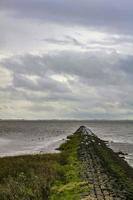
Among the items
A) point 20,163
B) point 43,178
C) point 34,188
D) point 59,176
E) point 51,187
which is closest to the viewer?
point 34,188

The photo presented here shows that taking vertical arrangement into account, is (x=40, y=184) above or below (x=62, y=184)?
above

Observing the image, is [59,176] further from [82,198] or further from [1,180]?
[82,198]

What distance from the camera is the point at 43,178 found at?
96.2ft

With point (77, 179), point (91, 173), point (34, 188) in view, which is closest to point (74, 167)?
point (91, 173)

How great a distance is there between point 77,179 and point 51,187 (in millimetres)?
3610

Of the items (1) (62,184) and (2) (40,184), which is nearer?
(2) (40,184)

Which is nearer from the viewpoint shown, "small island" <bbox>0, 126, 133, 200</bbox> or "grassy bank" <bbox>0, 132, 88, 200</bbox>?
"grassy bank" <bbox>0, 132, 88, 200</bbox>

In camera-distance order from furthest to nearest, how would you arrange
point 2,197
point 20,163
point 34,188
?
point 20,163
point 34,188
point 2,197

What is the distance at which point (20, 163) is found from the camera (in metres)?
37.4

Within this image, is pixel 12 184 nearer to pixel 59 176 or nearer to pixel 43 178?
pixel 43 178

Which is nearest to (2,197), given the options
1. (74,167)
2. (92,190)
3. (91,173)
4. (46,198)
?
(46,198)

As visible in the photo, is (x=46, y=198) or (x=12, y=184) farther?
(x=12, y=184)

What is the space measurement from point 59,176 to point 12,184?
25.7 feet

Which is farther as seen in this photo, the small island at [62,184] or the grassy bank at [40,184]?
the small island at [62,184]
